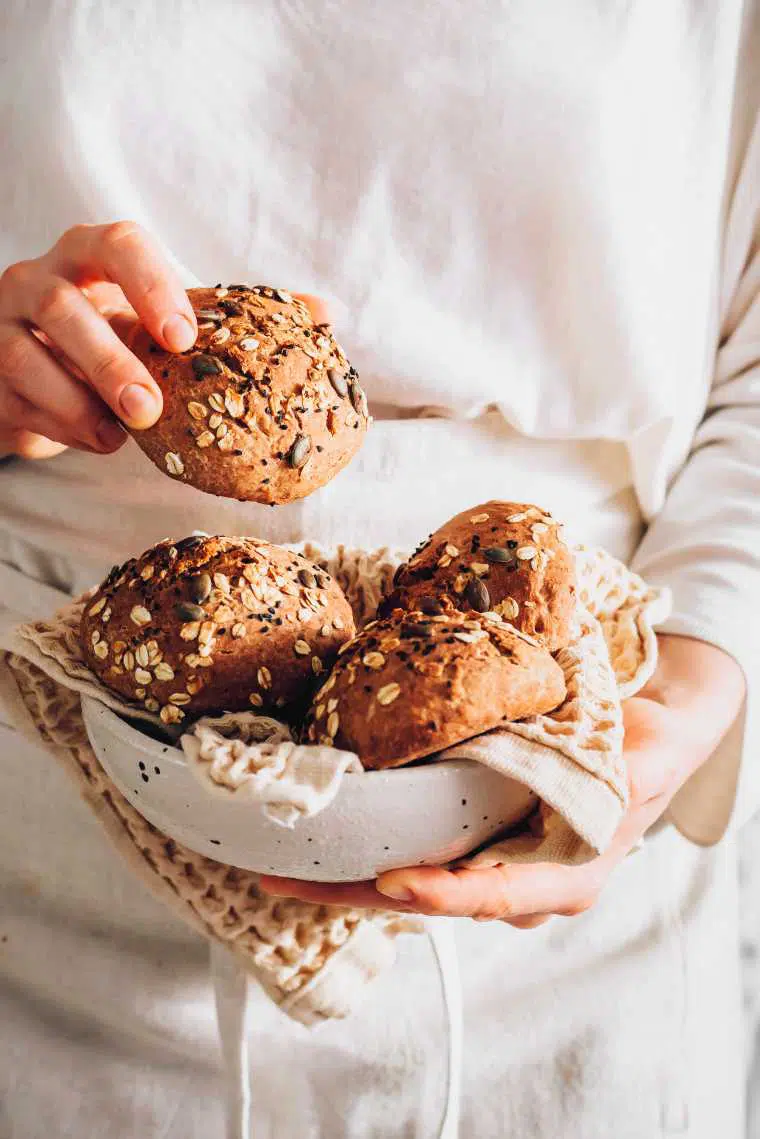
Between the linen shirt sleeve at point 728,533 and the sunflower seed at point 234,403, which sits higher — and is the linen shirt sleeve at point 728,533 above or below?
below

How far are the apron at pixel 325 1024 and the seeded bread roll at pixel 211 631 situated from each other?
0.78ft

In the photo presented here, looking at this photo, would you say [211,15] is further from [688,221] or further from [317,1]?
[688,221]

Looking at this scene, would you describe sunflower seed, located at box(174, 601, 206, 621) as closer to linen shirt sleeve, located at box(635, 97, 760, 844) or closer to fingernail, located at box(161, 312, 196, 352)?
fingernail, located at box(161, 312, 196, 352)

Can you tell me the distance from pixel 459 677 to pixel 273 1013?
49 cm

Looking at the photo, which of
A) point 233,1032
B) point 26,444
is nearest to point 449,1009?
Result: point 233,1032

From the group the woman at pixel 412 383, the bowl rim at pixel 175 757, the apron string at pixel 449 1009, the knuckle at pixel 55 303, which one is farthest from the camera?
the woman at pixel 412 383

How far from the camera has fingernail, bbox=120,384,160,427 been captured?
20.9 inches

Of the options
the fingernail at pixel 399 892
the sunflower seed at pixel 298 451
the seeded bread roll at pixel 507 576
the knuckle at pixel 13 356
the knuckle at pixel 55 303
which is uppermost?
the knuckle at pixel 55 303

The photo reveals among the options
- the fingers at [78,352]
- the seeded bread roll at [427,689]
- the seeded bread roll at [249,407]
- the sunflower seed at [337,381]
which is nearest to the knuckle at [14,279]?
the fingers at [78,352]

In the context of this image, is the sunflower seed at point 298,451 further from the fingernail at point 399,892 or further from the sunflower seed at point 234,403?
the fingernail at point 399,892

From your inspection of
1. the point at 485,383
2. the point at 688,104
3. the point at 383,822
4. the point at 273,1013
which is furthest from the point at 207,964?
the point at 688,104

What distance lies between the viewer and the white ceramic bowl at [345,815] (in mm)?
473

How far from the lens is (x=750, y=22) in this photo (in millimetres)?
913

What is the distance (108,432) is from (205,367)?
93 mm
